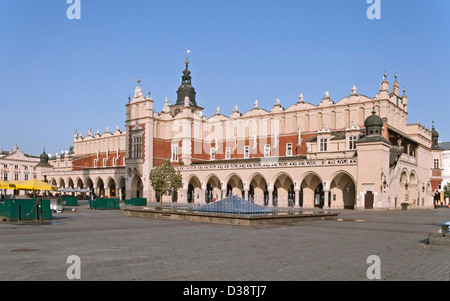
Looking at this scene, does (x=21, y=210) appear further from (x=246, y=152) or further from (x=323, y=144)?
(x=246, y=152)

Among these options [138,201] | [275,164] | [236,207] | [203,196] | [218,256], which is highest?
[275,164]

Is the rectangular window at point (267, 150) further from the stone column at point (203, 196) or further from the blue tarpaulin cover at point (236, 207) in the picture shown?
the blue tarpaulin cover at point (236, 207)

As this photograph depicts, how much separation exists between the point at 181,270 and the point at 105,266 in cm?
175

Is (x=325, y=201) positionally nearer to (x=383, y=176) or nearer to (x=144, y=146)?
(x=383, y=176)

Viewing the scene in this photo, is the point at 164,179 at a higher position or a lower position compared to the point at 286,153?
lower

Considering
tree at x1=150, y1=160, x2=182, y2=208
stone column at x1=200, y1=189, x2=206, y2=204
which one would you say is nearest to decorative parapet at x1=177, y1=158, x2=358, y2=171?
stone column at x1=200, y1=189, x2=206, y2=204

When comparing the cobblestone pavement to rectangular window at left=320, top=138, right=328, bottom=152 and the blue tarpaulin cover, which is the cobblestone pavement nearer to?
the blue tarpaulin cover

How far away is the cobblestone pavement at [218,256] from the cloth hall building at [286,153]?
29543 mm

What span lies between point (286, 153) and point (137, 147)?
23044 mm

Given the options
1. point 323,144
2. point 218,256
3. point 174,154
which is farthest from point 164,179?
point 218,256

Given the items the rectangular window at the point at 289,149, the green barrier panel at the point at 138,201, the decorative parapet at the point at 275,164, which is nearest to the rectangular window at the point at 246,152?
the rectangular window at the point at 289,149

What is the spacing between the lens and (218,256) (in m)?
10.9

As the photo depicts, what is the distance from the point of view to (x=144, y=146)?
2501 inches
